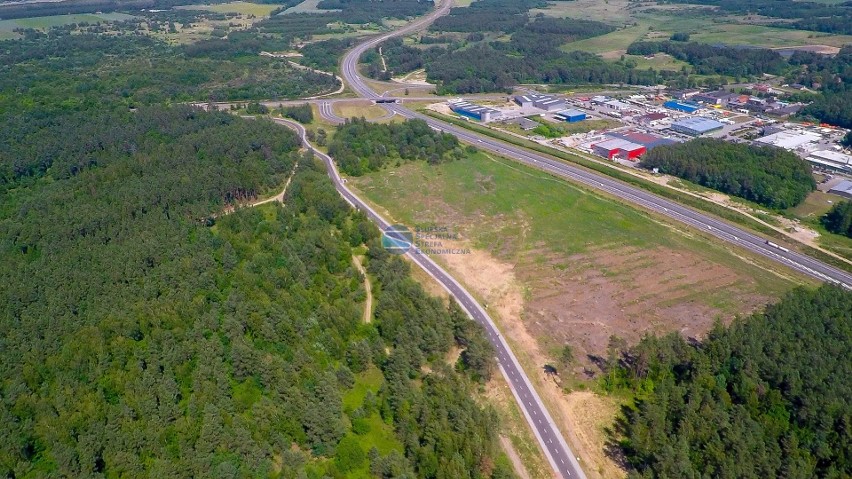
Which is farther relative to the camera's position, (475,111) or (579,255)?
(475,111)

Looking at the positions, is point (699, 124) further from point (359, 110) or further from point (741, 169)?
point (359, 110)

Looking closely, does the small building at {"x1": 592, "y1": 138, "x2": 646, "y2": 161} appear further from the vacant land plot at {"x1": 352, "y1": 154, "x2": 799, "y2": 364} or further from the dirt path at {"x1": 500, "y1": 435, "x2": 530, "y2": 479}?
the dirt path at {"x1": 500, "y1": 435, "x2": 530, "y2": 479}

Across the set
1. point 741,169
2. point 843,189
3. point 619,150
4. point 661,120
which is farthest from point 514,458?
point 661,120

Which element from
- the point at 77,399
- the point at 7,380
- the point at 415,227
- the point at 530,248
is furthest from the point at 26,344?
the point at 530,248

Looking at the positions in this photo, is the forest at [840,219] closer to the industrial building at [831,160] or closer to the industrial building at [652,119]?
the industrial building at [831,160]

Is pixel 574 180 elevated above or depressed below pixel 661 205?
above

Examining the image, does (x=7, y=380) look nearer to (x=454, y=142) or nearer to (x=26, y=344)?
(x=26, y=344)
